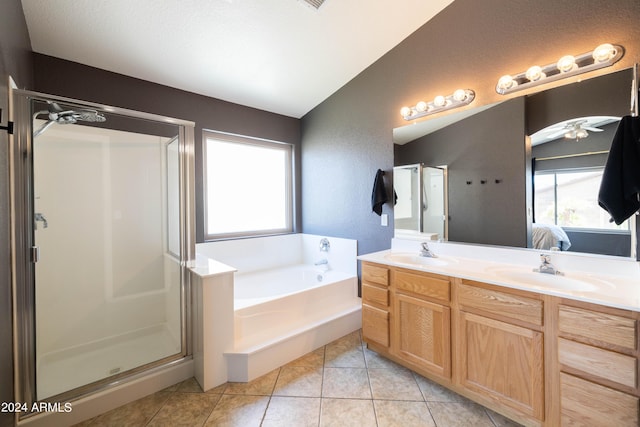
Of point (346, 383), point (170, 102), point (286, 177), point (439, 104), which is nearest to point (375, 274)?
point (346, 383)

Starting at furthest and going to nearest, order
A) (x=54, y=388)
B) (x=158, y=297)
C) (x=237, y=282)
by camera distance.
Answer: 1. (x=237, y=282)
2. (x=158, y=297)
3. (x=54, y=388)

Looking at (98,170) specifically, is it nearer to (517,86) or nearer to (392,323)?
(392,323)

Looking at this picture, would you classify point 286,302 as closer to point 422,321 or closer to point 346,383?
point 346,383

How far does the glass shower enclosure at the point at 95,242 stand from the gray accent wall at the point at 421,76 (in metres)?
1.69

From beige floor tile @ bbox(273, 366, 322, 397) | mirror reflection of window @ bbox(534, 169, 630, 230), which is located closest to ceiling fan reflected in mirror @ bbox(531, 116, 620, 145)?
mirror reflection of window @ bbox(534, 169, 630, 230)

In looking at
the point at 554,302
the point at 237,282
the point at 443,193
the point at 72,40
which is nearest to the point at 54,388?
the point at 237,282

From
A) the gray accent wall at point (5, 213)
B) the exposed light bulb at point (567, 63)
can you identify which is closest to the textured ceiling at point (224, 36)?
the gray accent wall at point (5, 213)

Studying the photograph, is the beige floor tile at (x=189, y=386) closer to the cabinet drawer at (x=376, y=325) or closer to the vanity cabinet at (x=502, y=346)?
the cabinet drawer at (x=376, y=325)

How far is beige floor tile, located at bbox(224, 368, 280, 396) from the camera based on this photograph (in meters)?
1.83

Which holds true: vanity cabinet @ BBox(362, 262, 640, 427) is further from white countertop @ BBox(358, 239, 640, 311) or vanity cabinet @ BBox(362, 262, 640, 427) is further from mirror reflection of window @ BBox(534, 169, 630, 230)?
mirror reflection of window @ BBox(534, 169, 630, 230)

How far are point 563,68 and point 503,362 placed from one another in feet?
6.00

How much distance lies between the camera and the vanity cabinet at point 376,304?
210cm

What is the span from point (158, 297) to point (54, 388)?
935 millimetres

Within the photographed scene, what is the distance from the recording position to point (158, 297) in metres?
2.51
